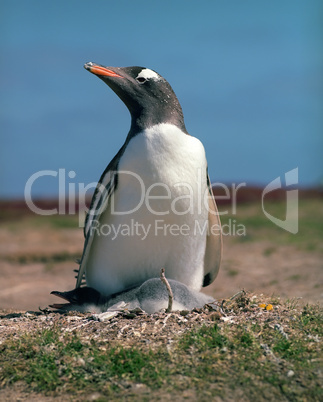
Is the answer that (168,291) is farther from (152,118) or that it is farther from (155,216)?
(152,118)

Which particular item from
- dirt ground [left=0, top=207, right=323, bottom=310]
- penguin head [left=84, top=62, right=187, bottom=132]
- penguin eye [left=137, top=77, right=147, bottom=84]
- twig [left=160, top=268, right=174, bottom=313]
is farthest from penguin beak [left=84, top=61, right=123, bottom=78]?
dirt ground [left=0, top=207, right=323, bottom=310]

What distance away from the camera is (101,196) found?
539cm

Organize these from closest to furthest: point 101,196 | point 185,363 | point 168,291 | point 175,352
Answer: point 185,363 → point 175,352 → point 168,291 → point 101,196

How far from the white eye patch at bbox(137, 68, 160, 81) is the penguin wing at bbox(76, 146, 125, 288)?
700mm

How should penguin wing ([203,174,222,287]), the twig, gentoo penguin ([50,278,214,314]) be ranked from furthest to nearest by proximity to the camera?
penguin wing ([203,174,222,287])
gentoo penguin ([50,278,214,314])
the twig

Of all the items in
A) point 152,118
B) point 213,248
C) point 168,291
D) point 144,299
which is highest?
point 152,118

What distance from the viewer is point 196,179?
5.24 metres

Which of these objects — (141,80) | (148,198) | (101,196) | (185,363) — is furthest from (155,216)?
(185,363)

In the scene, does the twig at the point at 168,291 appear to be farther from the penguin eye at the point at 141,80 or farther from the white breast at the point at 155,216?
the penguin eye at the point at 141,80

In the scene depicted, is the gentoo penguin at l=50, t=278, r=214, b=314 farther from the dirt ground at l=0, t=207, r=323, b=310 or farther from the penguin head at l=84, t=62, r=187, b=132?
the dirt ground at l=0, t=207, r=323, b=310

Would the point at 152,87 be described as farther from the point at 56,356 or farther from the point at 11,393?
the point at 11,393

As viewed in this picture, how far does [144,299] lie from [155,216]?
779 millimetres

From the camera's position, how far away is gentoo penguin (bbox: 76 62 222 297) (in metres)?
5.08

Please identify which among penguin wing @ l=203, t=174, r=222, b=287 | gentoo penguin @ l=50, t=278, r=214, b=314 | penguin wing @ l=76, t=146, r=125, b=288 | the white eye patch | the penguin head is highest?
the white eye patch
